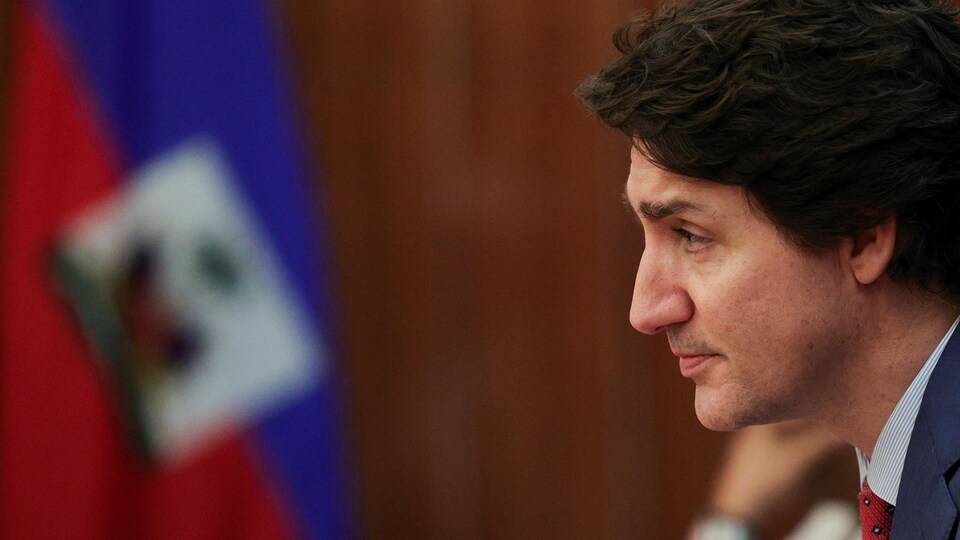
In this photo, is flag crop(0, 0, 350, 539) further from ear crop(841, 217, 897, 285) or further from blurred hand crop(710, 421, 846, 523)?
ear crop(841, 217, 897, 285)

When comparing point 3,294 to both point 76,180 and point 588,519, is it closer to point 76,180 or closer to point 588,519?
point 76,180

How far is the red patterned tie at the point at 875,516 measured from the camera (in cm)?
124

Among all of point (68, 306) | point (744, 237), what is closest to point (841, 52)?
point (744, 237)

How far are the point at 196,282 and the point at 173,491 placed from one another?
548mm

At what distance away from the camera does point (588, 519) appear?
297cm

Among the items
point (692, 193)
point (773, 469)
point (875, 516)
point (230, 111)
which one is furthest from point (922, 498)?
point (230, 111)

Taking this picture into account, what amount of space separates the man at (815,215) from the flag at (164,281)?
5.56 ft

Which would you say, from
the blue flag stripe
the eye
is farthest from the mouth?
the blue flag stripe

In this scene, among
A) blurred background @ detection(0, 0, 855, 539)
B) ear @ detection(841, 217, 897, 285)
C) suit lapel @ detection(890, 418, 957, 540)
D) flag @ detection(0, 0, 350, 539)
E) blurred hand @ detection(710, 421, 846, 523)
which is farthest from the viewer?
blurred background @ detection(0, 0, 855, 539)

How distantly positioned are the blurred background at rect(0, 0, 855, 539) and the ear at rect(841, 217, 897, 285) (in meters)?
1.62

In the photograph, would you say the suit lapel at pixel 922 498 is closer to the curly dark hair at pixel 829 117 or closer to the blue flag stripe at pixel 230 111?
the curly dark hair at pixel 829 117

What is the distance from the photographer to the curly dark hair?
3.79 feet

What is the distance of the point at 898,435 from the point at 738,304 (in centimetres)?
23

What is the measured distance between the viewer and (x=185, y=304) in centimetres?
276
